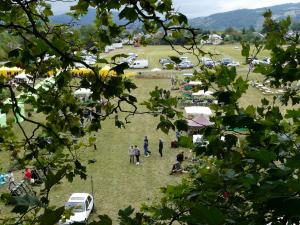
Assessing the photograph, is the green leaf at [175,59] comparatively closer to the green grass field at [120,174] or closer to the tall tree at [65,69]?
the tall tree at [65,69]

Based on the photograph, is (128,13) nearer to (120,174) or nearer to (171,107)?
(171,107)

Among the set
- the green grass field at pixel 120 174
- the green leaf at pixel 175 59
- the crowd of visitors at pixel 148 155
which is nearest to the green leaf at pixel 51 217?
the green leaf at pixel 175 59

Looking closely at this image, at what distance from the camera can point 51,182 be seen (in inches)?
57.6

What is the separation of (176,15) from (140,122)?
2275 cm

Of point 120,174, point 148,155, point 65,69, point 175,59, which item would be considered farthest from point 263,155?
point 148,155

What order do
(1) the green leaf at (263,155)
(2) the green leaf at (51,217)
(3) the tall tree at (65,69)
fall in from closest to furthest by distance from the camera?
1. (2) the green leaf at (51,217)
2. (1) the green leaf at (263,155)
3. (3) the tall tree at (65,69)

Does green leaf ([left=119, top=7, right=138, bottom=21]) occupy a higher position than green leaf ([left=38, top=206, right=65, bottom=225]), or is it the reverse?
green leaf ([left=119, top=7, right=138, bottom=21])

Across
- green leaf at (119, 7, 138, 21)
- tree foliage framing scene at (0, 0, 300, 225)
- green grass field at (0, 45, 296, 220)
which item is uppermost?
green leaf at (119, 7, 138, 21)

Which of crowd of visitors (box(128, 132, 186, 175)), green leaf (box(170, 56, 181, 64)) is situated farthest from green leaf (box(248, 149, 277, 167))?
crowd of visitors (box(128, 132, 186, 175))

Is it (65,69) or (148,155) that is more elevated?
(65,69)

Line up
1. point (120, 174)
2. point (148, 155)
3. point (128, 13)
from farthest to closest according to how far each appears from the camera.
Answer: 1. point (148, 155)
2. point (120, 174)
3. point (128, 13)

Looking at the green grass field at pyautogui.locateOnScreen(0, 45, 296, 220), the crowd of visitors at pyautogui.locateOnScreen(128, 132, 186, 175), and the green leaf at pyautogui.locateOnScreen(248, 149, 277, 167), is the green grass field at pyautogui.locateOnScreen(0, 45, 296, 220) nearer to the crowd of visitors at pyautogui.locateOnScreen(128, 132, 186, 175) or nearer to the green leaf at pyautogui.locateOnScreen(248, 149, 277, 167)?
the crowd of visitors at pyautogui.locateOnScreen(128, 132, 186, 175)

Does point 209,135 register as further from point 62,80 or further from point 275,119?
point 62,80

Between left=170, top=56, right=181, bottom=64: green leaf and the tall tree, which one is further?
left=170, top=56, right=181, bottom=64: green leaf
